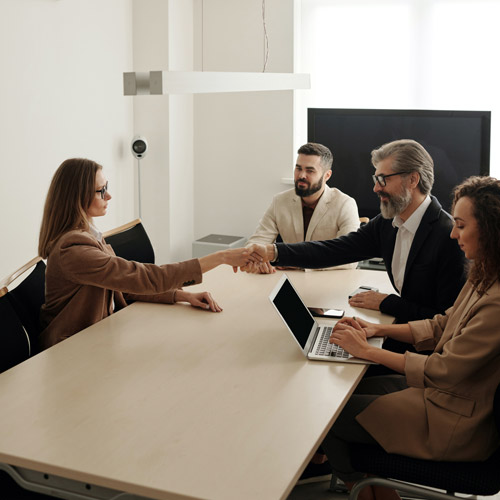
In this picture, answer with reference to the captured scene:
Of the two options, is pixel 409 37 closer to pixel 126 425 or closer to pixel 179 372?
pixel 179 372

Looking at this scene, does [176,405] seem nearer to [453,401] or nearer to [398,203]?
[453,401]

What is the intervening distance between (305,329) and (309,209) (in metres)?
1.71

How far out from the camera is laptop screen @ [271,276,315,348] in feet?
8.20

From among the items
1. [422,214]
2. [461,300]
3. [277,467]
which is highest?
[422,214]

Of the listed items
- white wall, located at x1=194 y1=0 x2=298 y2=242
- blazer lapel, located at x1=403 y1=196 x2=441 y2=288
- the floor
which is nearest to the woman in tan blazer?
blazer lapel, located at x1=403 y1=196 x2=441 y2=288

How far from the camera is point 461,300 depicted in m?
2.49

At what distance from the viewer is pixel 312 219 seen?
4152mm

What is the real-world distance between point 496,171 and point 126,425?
13.6ft

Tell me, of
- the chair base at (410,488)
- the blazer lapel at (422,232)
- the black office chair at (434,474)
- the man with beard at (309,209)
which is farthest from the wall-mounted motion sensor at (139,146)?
the chair base at (410,488)

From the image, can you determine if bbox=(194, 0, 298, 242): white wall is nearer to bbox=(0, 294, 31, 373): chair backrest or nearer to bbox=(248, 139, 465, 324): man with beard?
bbox=(248, 139, 465, 324): man with beard

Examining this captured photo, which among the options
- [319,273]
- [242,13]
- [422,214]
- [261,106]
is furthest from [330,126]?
[422,214]

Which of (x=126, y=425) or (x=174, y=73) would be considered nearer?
(x=126, y=425)

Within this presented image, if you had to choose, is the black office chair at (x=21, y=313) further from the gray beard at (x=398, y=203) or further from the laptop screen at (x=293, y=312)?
the gray beard at (x=398, y=203)

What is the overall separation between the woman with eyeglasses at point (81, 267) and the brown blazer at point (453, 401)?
35.2 inches
